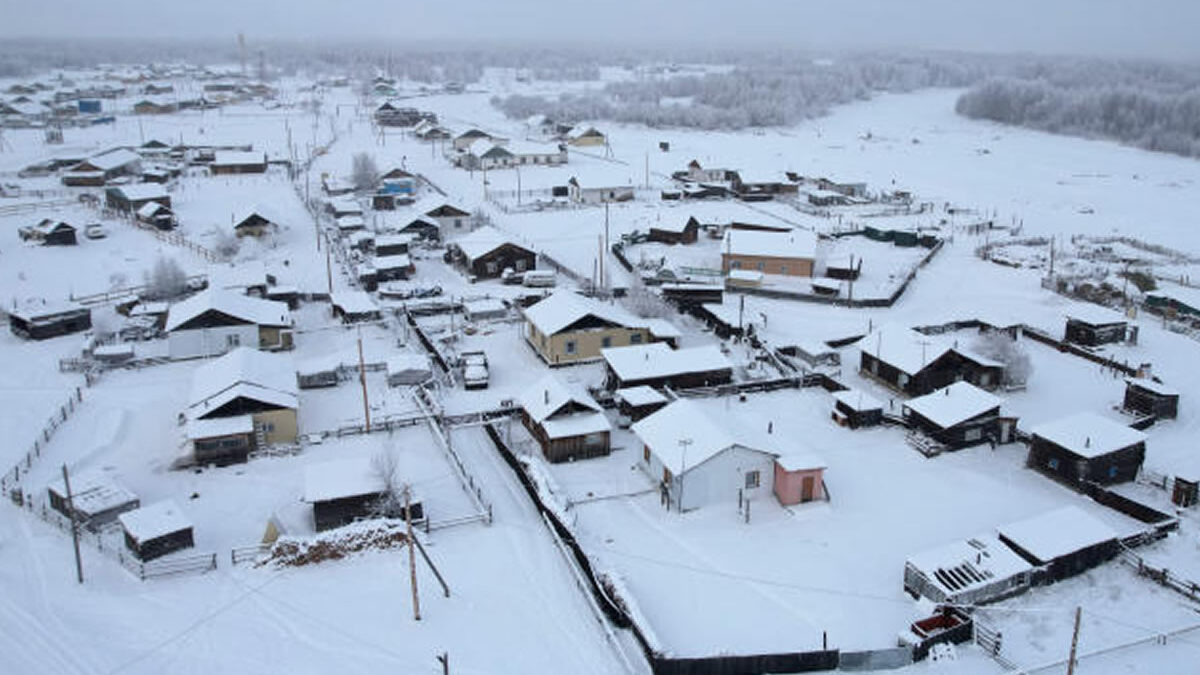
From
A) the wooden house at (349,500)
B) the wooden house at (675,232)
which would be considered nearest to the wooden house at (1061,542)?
the wooden house at (349,500)

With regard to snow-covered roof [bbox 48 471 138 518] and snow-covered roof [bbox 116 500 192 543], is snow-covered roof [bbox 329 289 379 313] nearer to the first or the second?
snow-covered roof [bbox 48 471 138 518]

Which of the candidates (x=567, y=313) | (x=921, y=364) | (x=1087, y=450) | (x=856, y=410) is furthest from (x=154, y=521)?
(x=1087, y=450)

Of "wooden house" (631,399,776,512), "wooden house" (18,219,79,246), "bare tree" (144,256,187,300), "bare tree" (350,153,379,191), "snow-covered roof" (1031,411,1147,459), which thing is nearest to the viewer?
"wooden house" (631,399,776,512)

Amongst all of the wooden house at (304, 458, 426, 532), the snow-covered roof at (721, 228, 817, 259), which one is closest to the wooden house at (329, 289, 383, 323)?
the wooden house at (304, 458, 426, 532)

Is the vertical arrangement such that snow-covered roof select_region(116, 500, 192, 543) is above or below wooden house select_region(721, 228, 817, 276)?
below

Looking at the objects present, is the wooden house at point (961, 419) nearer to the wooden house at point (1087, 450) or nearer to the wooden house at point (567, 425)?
the wooden house at point (1087, 450)

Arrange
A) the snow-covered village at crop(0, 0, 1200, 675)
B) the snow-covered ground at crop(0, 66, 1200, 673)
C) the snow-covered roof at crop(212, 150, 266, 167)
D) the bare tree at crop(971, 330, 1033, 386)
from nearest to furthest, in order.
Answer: the snow-covered ground at crop(0, 66, 1200, 673) → the snow-covered village at crop(0, 0, 1200, 675) → the bare tree at crop(971, 330, 1033, 386) → the snow-covered roof at crop(212, 150, 266, 167)
